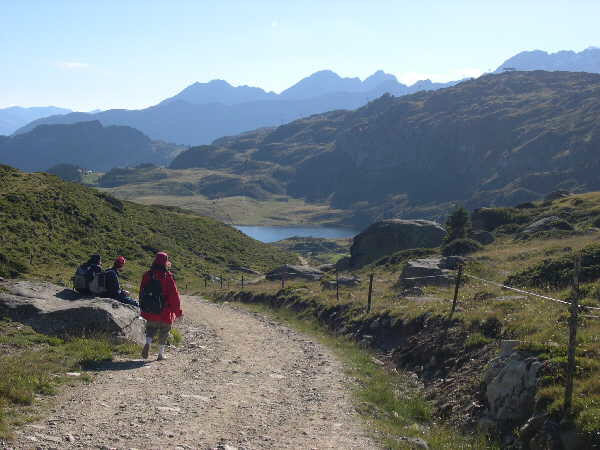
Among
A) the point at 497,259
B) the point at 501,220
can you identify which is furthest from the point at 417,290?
the point at 501,220

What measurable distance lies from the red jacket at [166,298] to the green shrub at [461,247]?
35.8 m

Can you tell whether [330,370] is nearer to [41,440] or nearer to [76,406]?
[76,406]

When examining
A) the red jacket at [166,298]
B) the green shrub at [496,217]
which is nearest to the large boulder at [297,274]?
the green shrub at [496,217]

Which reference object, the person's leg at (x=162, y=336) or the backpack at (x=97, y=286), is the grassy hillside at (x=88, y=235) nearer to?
the backpack at (x=97, y=286)

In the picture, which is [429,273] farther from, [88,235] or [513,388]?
[88,235]

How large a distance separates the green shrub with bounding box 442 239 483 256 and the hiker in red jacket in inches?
1413

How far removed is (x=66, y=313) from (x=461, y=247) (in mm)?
38401

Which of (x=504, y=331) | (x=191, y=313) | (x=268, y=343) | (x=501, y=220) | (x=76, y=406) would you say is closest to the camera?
(x=76, y=406)

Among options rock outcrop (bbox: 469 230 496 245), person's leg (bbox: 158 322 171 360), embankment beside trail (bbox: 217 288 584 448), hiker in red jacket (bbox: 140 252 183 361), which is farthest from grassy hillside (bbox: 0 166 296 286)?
rock outcrop (bbox: 469 230 496 245)

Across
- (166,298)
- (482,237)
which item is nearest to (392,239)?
(482,237)

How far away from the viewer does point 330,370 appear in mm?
15680

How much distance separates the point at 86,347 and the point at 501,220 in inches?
2272

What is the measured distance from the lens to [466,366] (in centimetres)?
1298

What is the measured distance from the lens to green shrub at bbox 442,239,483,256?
4575 centimetres
